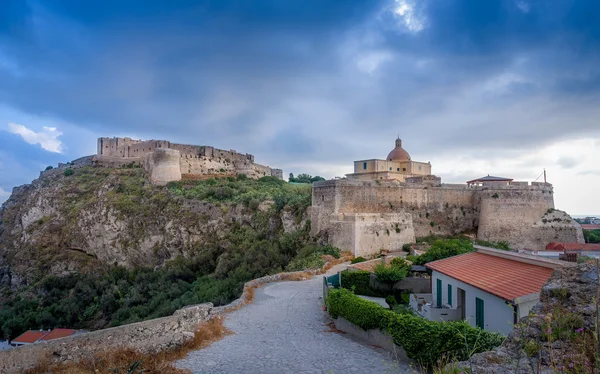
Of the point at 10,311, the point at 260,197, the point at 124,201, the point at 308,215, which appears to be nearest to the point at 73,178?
the point at 124,201

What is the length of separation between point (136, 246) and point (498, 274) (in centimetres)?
3356

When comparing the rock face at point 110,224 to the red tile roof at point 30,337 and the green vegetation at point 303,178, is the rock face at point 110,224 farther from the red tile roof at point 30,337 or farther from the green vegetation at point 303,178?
the green vegetation at point 303,178

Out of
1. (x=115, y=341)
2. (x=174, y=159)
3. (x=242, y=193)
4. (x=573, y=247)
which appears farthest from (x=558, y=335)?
(x=174, y=159)

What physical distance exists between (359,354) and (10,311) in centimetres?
3602

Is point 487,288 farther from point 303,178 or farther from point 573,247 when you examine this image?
point 303,178

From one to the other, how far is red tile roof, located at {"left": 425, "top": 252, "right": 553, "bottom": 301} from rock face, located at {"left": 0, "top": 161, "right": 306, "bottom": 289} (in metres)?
16.3

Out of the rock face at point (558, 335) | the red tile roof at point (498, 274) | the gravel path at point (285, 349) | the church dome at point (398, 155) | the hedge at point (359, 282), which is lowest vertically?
the gravel path at point (285, 349)

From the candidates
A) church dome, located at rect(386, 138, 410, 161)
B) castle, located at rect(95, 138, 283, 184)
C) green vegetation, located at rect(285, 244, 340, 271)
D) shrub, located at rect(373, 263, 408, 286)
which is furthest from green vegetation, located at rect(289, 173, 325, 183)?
shrub, located at rect(373, 263, 408, 286)

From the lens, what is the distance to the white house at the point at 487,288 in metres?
8.16

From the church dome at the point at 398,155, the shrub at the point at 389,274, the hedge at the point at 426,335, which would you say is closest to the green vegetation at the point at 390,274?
the shrub at the point at 389,274

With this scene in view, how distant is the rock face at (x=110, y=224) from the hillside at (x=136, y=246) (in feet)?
0.37

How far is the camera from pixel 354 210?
2606 centimetres

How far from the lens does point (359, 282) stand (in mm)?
15133

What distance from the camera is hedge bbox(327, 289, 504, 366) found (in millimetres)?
6730
